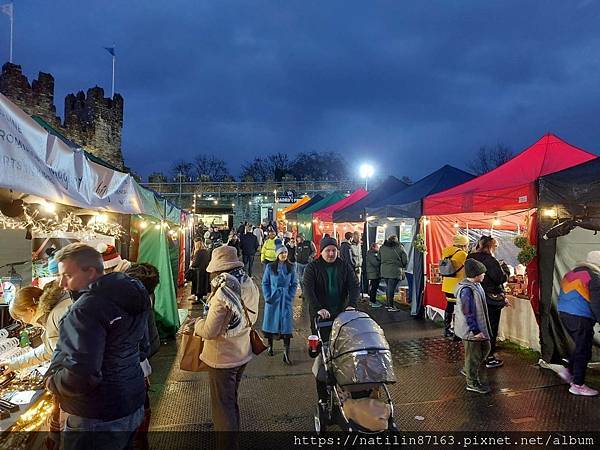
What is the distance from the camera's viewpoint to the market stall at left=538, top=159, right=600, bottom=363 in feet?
16.6

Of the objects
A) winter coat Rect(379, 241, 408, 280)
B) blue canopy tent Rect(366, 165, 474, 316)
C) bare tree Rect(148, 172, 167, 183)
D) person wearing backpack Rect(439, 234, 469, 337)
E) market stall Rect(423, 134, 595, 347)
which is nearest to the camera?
market stall Rect(423, 134, 595, 347)

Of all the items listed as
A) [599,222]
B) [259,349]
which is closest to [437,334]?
[599,222]

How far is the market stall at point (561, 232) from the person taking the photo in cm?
505

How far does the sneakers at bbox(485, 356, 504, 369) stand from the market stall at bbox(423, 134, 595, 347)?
2.94ft

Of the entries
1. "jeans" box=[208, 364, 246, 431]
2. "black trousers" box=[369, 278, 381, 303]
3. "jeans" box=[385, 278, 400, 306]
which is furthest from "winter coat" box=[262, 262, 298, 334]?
"black trousers" box=[369, 278, 381, 303]

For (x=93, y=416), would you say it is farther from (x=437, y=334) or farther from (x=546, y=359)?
(x=437, y=334)

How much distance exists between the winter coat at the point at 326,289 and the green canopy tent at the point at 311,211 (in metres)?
14.2

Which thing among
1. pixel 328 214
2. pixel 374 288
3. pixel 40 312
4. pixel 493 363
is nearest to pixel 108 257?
pixel 40 312

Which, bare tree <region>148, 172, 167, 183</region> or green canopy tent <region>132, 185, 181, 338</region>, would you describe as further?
bare tree <region>148, 172, 167, 183</region>

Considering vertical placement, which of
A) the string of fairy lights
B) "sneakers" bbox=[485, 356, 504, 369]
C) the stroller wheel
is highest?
the string of fairy lights

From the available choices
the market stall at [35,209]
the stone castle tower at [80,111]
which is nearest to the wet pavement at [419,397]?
the market stall at [35,209]

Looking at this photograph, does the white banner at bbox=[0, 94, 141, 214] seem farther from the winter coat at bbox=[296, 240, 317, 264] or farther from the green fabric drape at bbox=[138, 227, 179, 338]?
the winter coat at bbox=[296, 240, 317, 264]

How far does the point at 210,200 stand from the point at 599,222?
1608 inches

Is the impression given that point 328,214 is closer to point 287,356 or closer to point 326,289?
point 287,356
